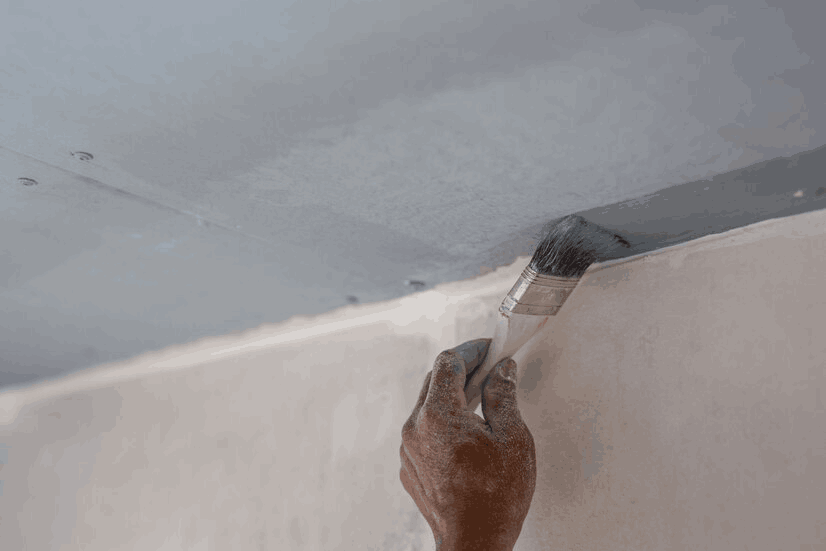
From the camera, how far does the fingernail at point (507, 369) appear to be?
0.82m

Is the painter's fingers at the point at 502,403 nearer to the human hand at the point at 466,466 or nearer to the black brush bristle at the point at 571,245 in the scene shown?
the human hand at the point at 466,466

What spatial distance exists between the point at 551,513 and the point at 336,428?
0.51 metres

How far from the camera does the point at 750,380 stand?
27.2 inches

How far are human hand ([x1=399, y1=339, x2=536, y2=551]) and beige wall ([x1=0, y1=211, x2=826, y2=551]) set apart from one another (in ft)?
0.44

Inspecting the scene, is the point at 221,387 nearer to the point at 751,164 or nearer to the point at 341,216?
the point at 341,216

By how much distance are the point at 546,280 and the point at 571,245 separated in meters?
0.06

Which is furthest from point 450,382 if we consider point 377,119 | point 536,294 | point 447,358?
point 377,119

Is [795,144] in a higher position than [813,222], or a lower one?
higher

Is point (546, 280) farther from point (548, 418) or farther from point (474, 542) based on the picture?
point (474, 542)

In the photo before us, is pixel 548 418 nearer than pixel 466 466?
No

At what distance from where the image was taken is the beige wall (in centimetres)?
67

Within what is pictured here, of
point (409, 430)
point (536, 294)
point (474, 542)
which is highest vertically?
point (536, 294)

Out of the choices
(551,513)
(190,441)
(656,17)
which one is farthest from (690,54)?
(190,441)

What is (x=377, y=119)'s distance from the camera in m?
0.63
